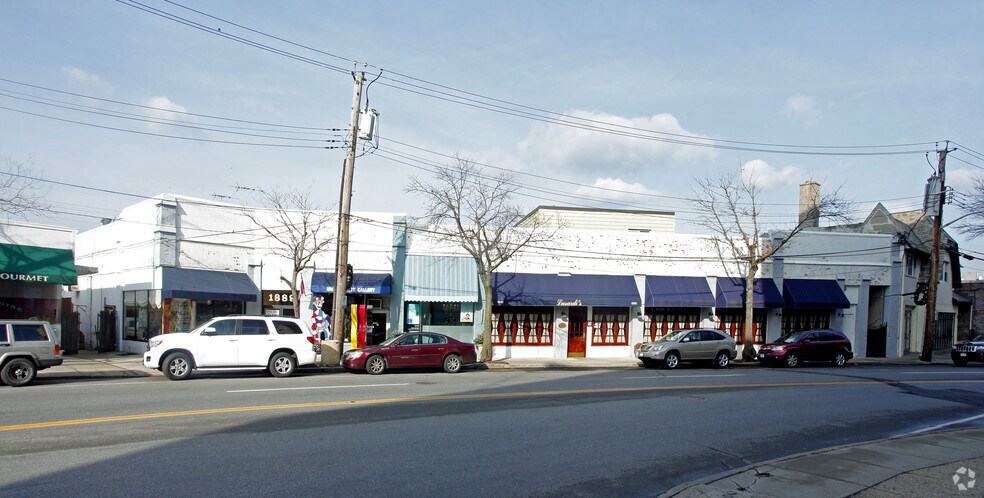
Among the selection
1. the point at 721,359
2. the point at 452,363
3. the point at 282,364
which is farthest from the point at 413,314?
the point at 721,359

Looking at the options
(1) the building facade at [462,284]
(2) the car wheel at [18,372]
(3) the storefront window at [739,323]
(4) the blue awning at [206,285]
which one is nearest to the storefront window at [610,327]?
(1) the building facade at [462,284]

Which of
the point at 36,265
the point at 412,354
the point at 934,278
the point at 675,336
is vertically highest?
the point at 934,278

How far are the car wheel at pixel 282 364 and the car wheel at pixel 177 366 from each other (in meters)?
2.09

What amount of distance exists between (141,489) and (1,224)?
20.2 m

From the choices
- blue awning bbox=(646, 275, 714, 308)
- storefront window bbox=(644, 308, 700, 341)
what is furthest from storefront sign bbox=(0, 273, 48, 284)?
storefront window bbox=(644, 308, 700, 341)

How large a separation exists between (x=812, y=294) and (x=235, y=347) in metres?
26.0

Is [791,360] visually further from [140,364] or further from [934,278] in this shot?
[140,364]

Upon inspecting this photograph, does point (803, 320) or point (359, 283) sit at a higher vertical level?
point (359, 283)

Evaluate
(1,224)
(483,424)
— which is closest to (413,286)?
(1,224)

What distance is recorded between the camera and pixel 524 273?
92.0ft

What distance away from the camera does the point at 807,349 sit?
26891 millimetres

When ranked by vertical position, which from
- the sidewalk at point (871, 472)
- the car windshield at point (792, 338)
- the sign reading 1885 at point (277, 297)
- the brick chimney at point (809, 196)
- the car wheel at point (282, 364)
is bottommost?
the car wheel at point (282, 364)

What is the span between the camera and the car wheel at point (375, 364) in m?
19.6

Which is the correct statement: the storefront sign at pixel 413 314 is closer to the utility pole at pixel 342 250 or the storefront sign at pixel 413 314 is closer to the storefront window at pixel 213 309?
the utility pole at pixel 342 250
